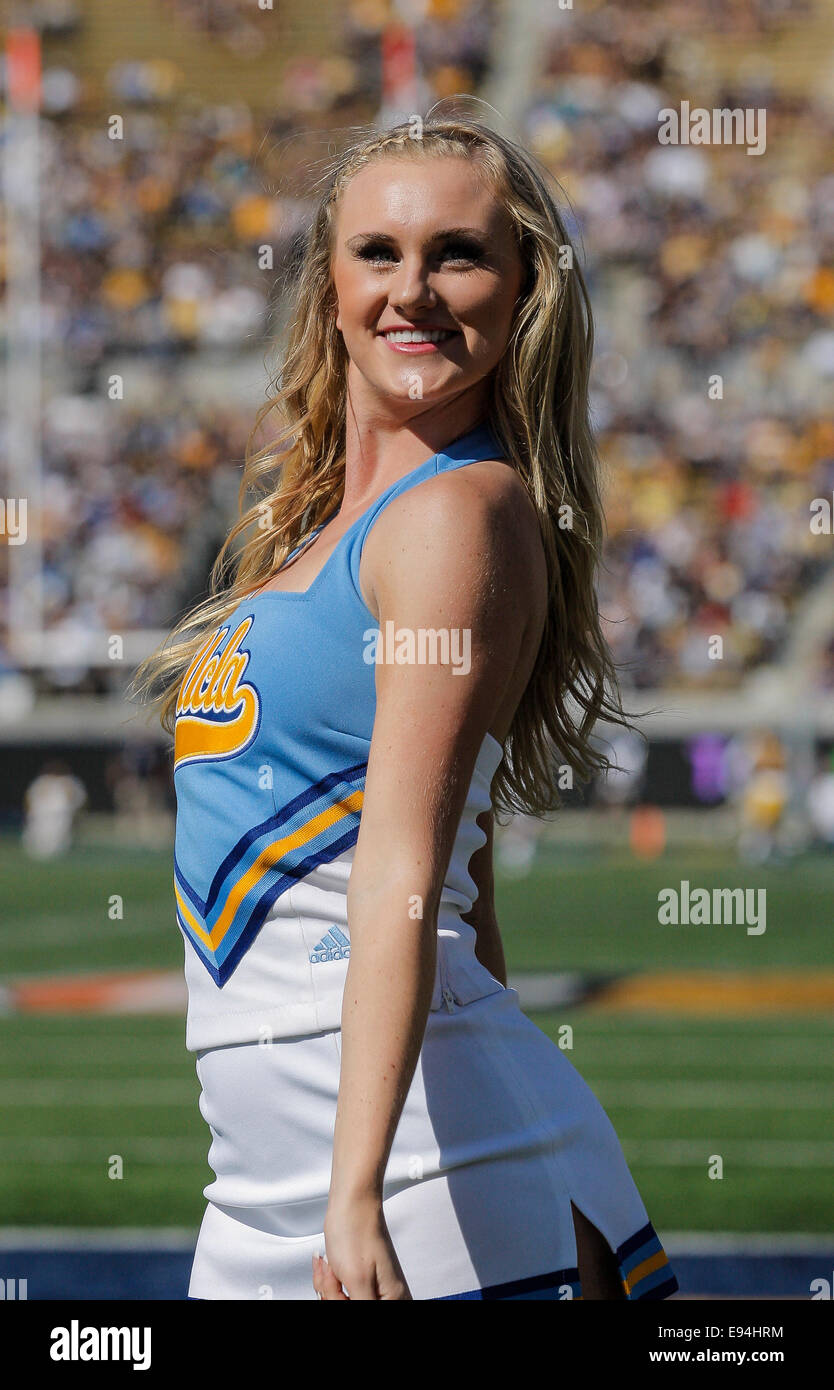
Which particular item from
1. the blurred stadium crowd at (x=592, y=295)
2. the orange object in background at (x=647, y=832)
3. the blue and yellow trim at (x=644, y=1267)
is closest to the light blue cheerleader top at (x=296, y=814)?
the blue and yellow trim at (x=644, y=1267)

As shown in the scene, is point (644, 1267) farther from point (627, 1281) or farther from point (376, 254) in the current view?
point (376, 254)

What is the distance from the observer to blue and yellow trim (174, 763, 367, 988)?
1345 mm

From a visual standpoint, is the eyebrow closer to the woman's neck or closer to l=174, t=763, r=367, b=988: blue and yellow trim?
the woman's neck

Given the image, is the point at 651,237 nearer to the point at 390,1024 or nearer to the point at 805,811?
the point at 805,811

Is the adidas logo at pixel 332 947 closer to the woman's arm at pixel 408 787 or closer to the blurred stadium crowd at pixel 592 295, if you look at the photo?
the woman's arm at pixel 408 787

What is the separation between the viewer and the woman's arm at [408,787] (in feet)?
3.86

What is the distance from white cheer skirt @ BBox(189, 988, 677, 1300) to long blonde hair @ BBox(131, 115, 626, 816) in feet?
1.04

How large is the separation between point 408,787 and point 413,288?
410 mm

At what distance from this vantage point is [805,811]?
1504 cm

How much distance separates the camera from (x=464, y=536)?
1271 mm

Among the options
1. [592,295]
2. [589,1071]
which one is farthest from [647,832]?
[589,1071]
